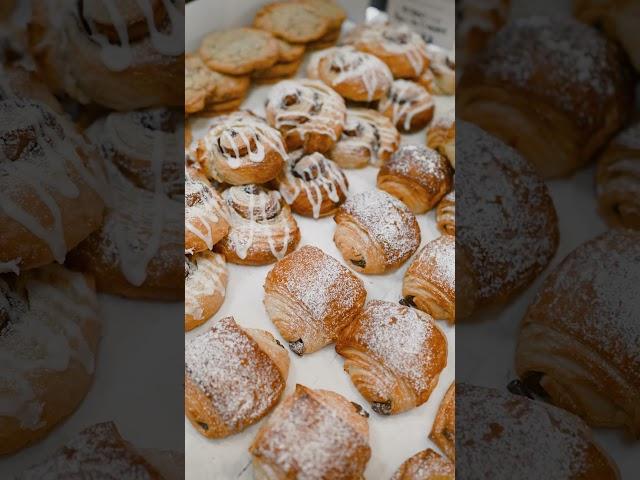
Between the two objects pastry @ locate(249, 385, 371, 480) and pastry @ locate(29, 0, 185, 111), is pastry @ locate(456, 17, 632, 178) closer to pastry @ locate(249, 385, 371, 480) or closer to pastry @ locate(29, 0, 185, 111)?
pastry @ locate(29, 0, 185, 111)

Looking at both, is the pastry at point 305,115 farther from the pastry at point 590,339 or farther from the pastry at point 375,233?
the pastry at point 590,339

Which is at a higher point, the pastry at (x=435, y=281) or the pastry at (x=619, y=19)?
the pastry at (x=619, y=19)

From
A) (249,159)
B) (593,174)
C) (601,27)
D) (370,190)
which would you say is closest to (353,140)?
(370,190)

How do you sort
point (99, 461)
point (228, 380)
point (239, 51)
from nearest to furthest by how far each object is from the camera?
point (99, 461)
point (228, 380)
point (239, 51)

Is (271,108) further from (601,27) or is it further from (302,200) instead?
(601,27)

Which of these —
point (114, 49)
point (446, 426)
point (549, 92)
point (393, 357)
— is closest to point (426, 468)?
point (446, 426)

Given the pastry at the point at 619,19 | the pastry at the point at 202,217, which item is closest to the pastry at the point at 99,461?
the pastry at the point at 202,217

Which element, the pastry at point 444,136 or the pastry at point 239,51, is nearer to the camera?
the pastry at point 444,136

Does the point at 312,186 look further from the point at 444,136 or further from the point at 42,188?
the point at 42,188
